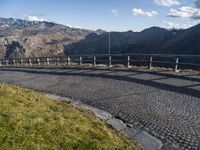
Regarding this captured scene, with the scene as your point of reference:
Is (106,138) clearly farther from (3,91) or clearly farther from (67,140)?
(3,91)

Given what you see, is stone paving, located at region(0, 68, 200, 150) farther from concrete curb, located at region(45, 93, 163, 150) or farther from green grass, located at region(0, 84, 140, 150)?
green grass, located at region(0, 84, 140, 150)

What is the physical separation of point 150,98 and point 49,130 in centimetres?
685

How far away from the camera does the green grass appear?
7.67m

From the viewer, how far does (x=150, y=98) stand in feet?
47.5

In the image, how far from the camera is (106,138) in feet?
28.0

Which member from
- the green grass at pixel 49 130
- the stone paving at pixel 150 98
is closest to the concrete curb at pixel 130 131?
the stone paving at pixel 150 98

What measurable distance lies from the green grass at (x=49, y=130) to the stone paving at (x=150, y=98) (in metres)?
1.38

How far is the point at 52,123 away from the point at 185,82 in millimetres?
10710

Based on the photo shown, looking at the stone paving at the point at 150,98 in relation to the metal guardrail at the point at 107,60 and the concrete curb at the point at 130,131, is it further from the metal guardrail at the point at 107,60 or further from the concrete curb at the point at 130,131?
the metal guardrail at the point at 107,60

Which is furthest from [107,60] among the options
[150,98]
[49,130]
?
[49,130]

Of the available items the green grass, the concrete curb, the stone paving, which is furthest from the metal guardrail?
Result: the green grass

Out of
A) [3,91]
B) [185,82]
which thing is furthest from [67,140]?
[185,82]

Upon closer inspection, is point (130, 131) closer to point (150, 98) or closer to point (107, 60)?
point (150, 98)

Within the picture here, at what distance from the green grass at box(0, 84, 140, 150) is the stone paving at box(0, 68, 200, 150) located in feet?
4.51
